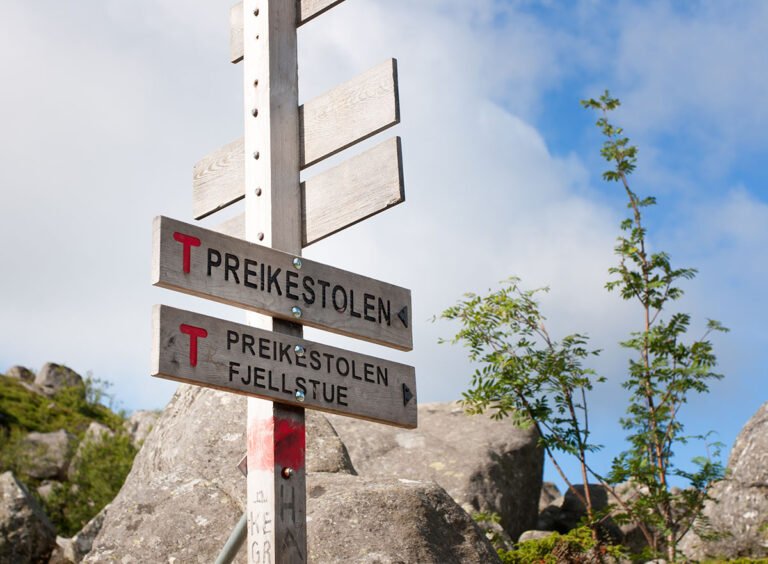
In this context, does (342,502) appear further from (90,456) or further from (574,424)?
(90,456)

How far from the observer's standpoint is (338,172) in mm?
6262

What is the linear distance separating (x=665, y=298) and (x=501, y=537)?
3972mm

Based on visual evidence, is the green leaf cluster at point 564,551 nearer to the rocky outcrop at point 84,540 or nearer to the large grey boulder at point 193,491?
the large grey boulder at point 193,491

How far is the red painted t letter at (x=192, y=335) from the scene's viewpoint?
524 cm

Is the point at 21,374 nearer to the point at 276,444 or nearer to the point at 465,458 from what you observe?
the point at 465,458

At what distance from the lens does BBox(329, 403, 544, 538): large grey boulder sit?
15.3m

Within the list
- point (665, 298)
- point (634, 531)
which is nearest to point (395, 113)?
point (665, 298)

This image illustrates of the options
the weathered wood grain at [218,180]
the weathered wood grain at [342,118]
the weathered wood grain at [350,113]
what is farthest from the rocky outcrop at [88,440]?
the weathered wood grain at [350,113]

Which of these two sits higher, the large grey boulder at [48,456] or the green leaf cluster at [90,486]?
the large grey boulder at [48,456]

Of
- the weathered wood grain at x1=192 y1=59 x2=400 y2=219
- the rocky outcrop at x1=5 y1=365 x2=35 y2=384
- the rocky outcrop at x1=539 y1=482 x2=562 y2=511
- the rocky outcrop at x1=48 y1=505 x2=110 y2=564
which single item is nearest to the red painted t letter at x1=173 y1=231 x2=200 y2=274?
the weathered wood grain at x1=192 y1=59 x2=400 y2=219

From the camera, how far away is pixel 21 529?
779 inches

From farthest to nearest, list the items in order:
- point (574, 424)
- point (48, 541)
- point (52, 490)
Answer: point (52, 490) → point (48, 541) → point (574, 424)

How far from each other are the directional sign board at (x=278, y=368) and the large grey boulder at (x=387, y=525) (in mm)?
2689

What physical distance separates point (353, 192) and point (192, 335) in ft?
4.69
